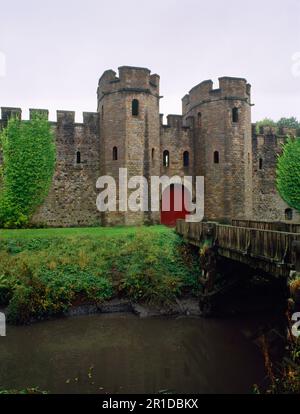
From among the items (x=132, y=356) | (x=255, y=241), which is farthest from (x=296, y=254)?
(x=132, y=356)

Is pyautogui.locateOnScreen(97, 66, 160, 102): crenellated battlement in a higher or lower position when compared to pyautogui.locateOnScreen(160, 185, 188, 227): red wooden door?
higher

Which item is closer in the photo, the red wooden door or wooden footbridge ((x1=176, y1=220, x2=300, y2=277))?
wooden footbridge ((x1=176, y1=220, x2=300, y2=277))

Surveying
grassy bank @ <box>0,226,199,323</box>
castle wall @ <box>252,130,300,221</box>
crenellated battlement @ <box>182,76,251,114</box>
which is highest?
crenellated battlement @ <box>182,76,251,114</box>

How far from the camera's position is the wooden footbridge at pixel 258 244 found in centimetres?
759

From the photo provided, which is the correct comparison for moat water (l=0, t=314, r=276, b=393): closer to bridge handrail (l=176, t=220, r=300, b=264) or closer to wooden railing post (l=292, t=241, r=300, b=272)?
bridge handrail (l=176, t=220, r=300, b=264)

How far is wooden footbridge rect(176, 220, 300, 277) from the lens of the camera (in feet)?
24.9

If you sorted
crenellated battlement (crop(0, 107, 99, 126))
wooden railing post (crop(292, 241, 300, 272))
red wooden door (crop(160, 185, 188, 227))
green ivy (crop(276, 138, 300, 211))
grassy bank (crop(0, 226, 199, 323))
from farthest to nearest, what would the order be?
green ivy (crop(276, 138, 300, 211))
red wooden door (crop(160, 185, 188, 227))
crenellated battlement (crop(0, 107, 99, 126))
grassy bank (crop(0, 226, 199, 323))
wooden railing post (crop(292, 241, 300, 272))

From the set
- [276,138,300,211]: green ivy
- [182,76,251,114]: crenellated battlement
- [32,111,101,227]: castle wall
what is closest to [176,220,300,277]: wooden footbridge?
[32,111,101,227]: castle wall

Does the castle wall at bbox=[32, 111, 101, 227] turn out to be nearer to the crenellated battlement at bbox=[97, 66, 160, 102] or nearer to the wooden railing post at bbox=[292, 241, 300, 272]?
the crenellated battlement at bbox=[97, 66, 160, 102]

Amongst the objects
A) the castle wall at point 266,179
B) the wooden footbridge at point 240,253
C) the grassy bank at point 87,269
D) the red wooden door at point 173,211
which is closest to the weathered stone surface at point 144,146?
the red wooden door at point 173,211

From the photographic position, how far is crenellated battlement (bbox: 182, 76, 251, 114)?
23.0 m

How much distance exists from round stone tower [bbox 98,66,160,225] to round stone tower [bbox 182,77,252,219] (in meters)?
3.78

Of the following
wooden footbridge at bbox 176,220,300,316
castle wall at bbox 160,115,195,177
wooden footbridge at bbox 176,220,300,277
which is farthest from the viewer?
castle wall at bbox 160,115,195,177
